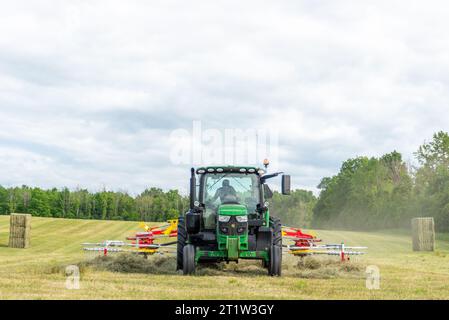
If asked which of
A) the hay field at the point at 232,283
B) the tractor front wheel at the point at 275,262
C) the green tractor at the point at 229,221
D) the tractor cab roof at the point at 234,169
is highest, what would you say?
the tractor cab roof at the point at 234,169

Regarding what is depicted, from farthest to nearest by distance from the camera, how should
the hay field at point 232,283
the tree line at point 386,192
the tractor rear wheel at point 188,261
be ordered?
the tree line at point 386,192
the tractor rear wheel at point 188,261
the hay field at point 232,283

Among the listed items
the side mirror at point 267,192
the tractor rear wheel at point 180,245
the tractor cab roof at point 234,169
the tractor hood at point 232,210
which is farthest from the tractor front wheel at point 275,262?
the tractor rear wheel at point 180,245

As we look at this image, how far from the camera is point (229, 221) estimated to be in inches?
531

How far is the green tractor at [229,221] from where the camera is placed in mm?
13539

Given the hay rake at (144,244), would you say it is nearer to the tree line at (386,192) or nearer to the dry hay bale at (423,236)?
the dry hay bale at (423,236)

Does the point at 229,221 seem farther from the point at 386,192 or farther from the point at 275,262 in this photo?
the point at 386,192

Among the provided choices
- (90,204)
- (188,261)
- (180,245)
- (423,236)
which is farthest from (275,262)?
(90,204)

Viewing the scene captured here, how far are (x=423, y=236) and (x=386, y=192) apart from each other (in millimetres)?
57902

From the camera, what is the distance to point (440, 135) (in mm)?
70188

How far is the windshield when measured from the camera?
47.8 ft

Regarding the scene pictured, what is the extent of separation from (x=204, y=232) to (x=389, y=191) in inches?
→ 2992

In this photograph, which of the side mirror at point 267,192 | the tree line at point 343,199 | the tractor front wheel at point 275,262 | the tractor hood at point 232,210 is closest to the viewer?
the tractor hood at point 232,210

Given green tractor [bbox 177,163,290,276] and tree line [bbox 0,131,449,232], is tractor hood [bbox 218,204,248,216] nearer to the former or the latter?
green tractor [bbox 177,163,290,276]
